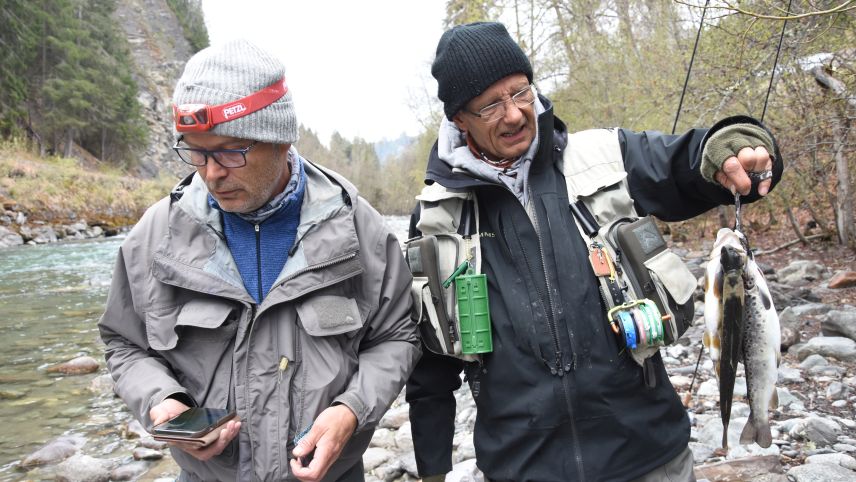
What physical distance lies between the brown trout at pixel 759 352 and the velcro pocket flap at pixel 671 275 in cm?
22

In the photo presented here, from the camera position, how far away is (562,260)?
2.11m

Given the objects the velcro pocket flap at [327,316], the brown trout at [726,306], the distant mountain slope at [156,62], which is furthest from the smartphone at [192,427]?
the distant mountain slope at [156,62]

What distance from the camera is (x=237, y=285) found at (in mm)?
2059

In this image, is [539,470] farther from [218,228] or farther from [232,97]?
[232,97]

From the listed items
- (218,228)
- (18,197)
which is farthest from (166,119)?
(218,228)

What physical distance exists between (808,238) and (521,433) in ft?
37.7

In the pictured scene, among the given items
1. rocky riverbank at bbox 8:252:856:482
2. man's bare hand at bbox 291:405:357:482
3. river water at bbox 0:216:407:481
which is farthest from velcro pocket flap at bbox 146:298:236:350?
river water at bbox 0:216:407:481

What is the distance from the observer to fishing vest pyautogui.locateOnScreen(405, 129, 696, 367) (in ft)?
6.86

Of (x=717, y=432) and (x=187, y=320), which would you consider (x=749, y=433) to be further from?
(x=717, y=432)

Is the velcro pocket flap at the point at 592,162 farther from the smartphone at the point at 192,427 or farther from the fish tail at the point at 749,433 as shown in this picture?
the smartphone at the point at 192,427

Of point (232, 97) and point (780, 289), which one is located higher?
point (232, 97)

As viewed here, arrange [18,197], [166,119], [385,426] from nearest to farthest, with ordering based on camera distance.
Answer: [385,426]
[18,197]
[166,119]

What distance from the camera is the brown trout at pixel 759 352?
86.4 inches

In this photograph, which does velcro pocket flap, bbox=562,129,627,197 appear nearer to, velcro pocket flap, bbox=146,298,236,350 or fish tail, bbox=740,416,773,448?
fish tail, bbox=740,416,773,448
